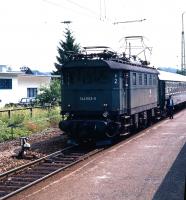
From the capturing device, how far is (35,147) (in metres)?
17.5

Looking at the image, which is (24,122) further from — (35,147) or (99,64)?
(99,64)

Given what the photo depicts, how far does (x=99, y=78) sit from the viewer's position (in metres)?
17.9

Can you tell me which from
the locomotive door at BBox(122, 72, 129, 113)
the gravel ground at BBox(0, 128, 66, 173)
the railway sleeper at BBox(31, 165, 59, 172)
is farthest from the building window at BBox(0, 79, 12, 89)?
the railway sleeper at BBox(31, 165, 59, 172)

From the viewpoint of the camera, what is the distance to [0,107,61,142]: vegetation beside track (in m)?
20.3

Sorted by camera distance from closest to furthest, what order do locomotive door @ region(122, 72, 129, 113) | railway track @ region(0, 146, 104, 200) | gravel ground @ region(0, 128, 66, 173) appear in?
railway track @ region(0, 146, 104, 200), gravel ground @ region(0, 128, 66, 173), locomotive door @ region(122, 72, 129, 113)

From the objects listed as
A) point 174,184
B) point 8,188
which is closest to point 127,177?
point 174,184

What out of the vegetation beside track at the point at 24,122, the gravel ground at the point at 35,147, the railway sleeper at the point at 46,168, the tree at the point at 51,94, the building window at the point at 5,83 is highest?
the building window at the point at 5,83

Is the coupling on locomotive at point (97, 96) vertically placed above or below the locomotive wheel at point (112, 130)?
above

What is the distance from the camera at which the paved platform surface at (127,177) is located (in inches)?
404

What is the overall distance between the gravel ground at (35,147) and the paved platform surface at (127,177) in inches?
82.3

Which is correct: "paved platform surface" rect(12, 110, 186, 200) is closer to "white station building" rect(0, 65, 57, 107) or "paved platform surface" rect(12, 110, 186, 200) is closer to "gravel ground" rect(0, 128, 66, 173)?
"gravel ground" rect(0, 128, 66, 173)

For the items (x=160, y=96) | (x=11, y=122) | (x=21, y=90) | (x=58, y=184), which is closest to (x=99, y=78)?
(x=11, y=122)

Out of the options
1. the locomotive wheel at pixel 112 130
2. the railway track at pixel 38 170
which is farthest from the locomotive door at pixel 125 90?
the railway track at pixel 38 170

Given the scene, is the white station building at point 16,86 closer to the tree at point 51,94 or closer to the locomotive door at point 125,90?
the tree at point 51,94
